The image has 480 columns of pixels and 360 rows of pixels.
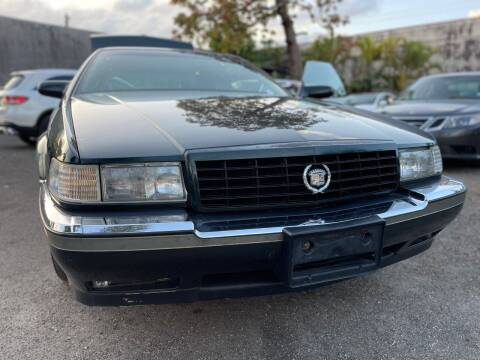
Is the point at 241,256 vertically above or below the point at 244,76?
below

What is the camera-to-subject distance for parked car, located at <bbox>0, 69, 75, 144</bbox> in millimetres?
7035

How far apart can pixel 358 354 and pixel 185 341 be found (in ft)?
2.47

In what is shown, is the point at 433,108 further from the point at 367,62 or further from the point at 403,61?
the point at 367,62

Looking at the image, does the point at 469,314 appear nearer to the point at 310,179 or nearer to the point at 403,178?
the point at 403,178

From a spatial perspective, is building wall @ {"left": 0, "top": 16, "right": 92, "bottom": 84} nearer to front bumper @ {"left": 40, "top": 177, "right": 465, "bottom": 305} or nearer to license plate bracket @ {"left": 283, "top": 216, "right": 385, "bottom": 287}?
front bumper @ {"left": 40, "top": 177, "right": 465, "bottom": 305}

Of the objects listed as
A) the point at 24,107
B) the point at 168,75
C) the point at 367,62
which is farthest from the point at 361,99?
the point at 367,62

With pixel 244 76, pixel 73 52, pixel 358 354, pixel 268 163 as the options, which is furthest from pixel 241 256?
pixel 73 52

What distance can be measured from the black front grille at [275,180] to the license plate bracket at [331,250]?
18cm

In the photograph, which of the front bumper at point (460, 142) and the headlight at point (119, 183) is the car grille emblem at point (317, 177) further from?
the front bumper at point (460, 142)

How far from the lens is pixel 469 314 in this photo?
2.04 m

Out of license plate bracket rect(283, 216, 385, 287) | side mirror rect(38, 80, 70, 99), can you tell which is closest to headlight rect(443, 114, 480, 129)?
license plate bracket rect(283, 216, 385, 287)

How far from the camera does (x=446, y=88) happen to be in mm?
6250

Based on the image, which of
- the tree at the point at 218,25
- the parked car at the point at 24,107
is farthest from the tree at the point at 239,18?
the parked car at the point at 24,107

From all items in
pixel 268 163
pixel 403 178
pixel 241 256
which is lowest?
pixel 241 256
